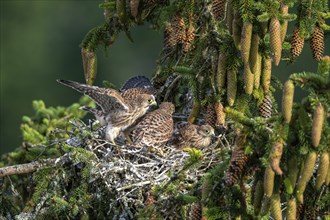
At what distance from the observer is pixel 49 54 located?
3150 cm

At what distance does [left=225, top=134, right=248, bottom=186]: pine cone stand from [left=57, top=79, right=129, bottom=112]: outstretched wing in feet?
8.21

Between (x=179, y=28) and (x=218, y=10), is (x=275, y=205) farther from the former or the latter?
(x=179, y=28)

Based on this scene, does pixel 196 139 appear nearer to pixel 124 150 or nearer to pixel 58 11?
pixel 124 150

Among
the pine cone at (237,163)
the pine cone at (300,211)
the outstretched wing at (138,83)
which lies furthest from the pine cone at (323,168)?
the outstretched wing at (138,83)

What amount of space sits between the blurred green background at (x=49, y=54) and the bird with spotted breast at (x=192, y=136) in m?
15.3

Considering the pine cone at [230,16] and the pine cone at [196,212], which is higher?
the pine cone at [230,16]

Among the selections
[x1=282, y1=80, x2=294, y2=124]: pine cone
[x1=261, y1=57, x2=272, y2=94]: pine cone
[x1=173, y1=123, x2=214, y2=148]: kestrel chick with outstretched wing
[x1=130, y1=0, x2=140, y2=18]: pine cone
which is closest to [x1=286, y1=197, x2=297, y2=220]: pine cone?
[x1=282, y1=80, x2=294, y2=124]: pine cone

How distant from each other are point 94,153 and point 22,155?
1.25 m

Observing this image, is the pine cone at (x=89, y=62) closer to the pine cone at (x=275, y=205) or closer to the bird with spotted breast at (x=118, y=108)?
the bird with spotted breast at (x=118, y=108)

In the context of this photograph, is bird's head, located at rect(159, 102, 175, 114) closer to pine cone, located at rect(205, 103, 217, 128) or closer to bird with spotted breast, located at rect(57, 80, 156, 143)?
bird with spotted breast, located at rect(57, 80, 156, 143)

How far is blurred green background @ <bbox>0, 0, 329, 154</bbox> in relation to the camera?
27.8 meters

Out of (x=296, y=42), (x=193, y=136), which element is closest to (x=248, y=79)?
(x=296, y=42)

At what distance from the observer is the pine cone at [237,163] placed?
609 centimetres

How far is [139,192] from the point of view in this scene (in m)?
7.73
